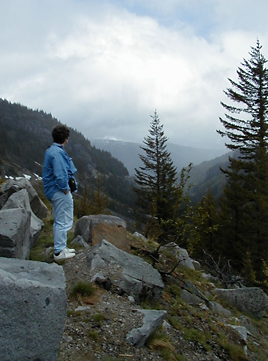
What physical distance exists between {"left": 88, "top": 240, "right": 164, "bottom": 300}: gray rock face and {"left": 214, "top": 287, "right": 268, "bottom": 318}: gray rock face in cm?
303

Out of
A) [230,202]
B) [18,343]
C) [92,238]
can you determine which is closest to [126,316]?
[18,343]

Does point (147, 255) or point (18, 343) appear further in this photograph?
point (147, 255)

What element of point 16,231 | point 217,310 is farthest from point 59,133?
point 217,310

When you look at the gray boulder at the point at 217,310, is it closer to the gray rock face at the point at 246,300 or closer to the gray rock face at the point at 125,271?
the gray rock face at the point at 246,300

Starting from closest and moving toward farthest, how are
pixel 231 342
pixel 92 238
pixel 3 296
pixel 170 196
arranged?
pixel 3 296
pixel 231 342
pixel 92 238
pixel 170 196

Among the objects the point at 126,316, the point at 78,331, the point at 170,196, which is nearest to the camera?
the point at 78,331

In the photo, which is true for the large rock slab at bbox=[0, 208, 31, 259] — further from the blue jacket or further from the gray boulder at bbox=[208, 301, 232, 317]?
the gray boulder at bbox=[208, 301, 232, 317]

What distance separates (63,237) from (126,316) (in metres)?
2.09

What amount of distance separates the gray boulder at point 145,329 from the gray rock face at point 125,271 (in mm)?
732

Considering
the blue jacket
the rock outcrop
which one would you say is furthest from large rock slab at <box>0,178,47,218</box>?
the blue jacket

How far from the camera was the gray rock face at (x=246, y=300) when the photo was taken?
24.8 feet

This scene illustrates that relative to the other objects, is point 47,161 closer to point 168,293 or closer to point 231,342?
point 168,293

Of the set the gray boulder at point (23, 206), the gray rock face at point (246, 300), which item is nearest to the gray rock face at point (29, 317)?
the gray boulder at point (23, 206)

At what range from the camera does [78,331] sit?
139 inches
